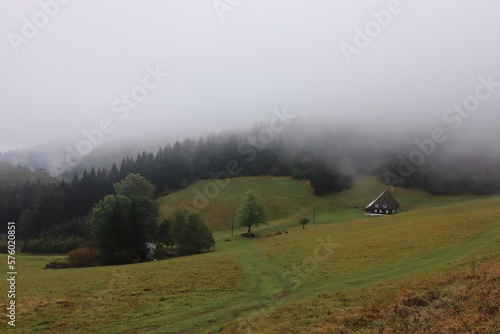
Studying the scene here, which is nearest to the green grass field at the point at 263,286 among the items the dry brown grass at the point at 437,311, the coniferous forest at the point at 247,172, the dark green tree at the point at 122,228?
the dry brown grass at the point at 437,311

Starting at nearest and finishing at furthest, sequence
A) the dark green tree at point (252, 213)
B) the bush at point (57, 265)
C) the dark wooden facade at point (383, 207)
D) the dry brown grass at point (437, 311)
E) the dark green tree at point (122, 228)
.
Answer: the dry brown grass at point (437, 311) < the bush at point (57, 265) < the dark green tree at point (122, 228) < the dark green tree at point (252, 213) < the dark wooden facade at point (383, 207)

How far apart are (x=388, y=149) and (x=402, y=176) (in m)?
19.5

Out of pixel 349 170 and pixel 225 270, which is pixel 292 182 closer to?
pixel 349 170

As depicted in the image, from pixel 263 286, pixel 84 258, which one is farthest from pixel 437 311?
pixel 84 258

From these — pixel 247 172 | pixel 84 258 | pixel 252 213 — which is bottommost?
pixel 84 258

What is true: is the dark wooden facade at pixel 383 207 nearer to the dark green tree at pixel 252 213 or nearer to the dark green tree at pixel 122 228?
the dark green tree at pixel 252 213

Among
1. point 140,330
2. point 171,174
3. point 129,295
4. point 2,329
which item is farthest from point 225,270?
point 171,174

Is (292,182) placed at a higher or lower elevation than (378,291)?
higher

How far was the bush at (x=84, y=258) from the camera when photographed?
59781 millimetres

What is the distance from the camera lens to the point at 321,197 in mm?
142375

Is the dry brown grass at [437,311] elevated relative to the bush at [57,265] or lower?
elevated

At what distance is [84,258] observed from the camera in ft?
199

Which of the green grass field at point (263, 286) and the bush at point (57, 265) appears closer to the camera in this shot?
the green grass field at point (263, 286)

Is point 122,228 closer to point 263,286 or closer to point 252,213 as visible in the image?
point 252,213
